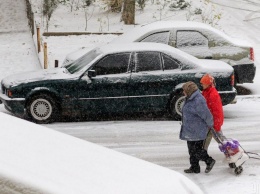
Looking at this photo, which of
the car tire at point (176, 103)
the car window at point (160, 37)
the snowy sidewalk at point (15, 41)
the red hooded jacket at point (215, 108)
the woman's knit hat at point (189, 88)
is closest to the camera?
the woman's knit hat at point (189, 88)

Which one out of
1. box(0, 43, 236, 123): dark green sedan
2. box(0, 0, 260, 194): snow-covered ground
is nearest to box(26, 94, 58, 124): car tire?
box(0, 43, 236, 123): dark green sedan

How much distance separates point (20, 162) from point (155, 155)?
705 cm

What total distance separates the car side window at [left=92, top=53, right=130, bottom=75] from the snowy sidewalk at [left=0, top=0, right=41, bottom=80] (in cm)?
530

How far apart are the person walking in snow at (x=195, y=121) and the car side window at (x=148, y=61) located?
11.0 feet

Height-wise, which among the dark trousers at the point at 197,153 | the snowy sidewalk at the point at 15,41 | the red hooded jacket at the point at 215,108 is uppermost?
the red hooded jacket at the point at 215,108

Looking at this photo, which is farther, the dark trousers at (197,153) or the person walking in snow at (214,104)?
the person walking in snow at (214,104)

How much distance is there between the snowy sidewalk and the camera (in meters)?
18.0

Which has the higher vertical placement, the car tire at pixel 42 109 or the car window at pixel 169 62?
the car window at pixel 169 62

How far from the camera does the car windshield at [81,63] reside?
1210 centimetres

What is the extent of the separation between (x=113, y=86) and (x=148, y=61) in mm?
851

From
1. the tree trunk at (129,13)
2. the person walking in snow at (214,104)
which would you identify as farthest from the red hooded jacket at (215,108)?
the tree trunk at (129,13)

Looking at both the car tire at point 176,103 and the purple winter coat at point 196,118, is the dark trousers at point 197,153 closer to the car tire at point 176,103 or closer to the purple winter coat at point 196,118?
the purple winter coat at point 196,118

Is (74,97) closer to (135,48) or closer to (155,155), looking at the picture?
(135,48)

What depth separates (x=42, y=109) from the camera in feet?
39.2
